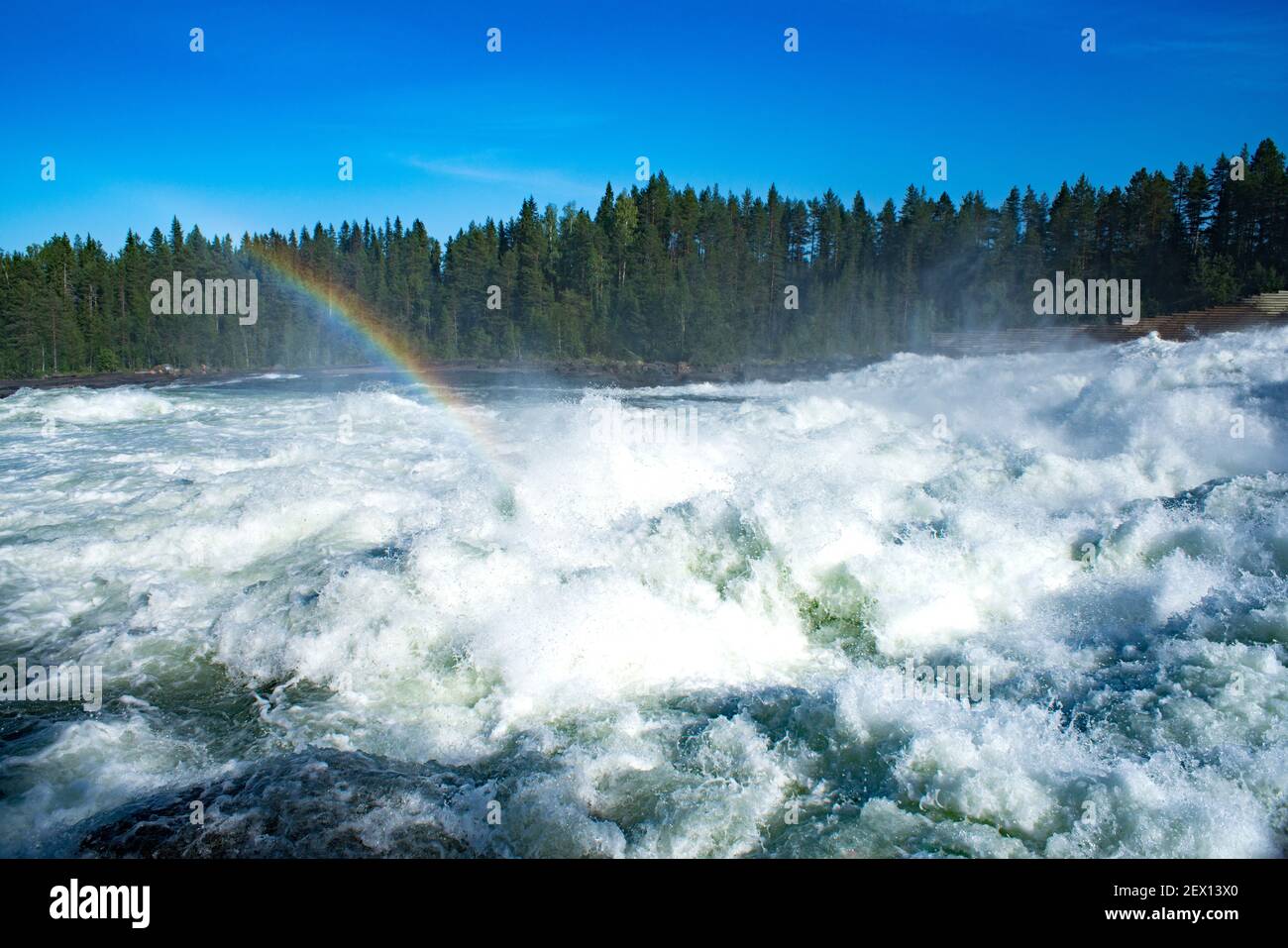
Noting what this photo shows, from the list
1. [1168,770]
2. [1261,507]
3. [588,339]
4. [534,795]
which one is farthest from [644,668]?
[588,339]

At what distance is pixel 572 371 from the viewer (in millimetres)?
57594

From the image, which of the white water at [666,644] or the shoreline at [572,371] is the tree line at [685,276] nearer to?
the shoreline at [572,371]

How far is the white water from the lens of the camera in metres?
5.43

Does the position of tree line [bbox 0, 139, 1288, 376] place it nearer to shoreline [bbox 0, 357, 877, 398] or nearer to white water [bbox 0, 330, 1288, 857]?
shoreline [bbox 0, 357, 877, 398]

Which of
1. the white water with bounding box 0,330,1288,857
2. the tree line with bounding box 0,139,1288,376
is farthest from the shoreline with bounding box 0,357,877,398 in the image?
the white water with bounding box 0,330,1288,857

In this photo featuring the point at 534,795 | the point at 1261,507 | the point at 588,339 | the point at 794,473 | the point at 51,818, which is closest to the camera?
the point at 51,818

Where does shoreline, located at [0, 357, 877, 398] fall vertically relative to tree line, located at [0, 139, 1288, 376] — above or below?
below

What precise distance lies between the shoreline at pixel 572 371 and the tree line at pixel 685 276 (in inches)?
145

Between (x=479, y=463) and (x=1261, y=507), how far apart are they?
12067 millimetres

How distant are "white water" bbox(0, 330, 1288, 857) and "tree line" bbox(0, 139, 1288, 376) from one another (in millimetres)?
47133

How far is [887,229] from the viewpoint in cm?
8044

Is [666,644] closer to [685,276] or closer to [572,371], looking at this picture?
[572,371]

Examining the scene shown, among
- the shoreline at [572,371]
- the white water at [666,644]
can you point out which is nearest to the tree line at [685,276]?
the shoreline at [572,371]
